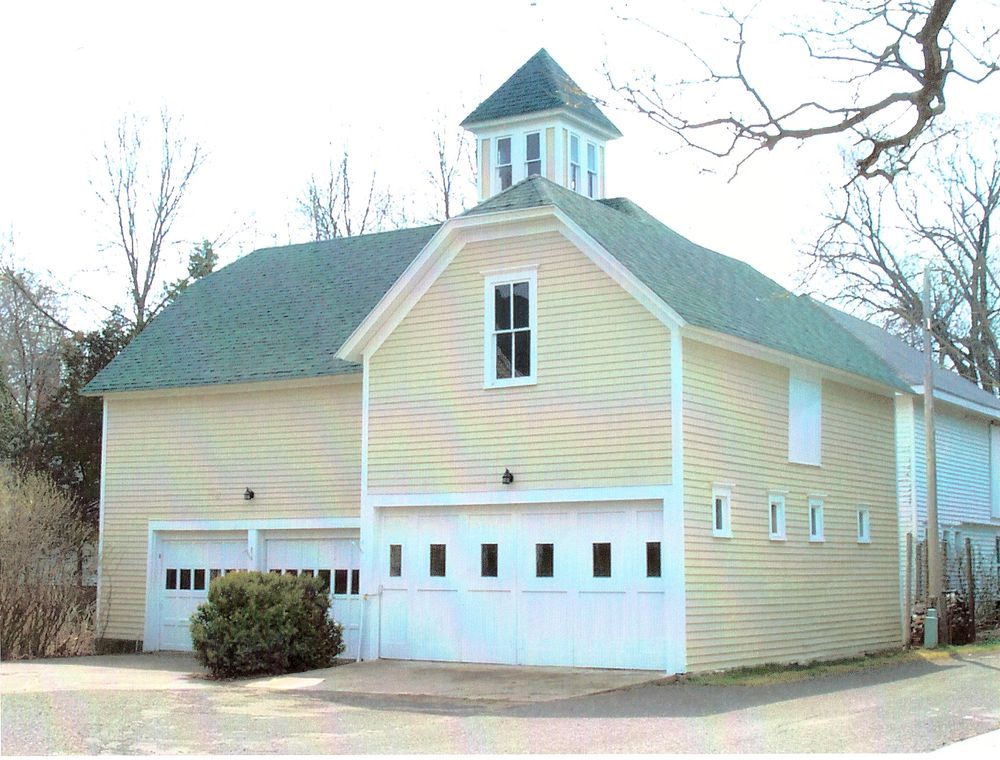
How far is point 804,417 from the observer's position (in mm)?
21641

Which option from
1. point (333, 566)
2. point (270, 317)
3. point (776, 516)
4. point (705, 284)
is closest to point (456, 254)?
point (705, 284)

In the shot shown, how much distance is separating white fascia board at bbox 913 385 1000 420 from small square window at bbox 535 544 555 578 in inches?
405

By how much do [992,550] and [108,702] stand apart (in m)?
23.2

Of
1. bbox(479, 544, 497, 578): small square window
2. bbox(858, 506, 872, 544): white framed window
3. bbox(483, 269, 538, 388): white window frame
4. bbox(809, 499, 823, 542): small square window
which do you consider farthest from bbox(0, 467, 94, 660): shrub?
bbox(858, 506, 872, 544): white framed window

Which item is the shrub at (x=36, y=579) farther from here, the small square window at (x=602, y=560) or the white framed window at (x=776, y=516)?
the white framed window at (x=776, y=516)

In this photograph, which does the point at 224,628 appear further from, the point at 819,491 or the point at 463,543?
the point at 819,491

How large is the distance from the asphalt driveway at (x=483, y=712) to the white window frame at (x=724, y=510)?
2.44m

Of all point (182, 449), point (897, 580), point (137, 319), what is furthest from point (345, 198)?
point (897, 580)

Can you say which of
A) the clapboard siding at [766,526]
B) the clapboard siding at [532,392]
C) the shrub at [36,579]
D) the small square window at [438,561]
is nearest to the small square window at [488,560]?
the small square window at [438,561]

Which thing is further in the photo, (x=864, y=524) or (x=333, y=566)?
(x=864, y=524)

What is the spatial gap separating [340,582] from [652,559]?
6773 mm

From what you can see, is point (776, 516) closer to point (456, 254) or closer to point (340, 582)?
point (456, 254)

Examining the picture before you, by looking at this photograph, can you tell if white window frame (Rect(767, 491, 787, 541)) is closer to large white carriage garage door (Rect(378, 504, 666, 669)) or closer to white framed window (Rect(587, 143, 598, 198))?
large white carriage garage door (Rect(378, 504, 666, 669))

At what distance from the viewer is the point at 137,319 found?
133 ft
